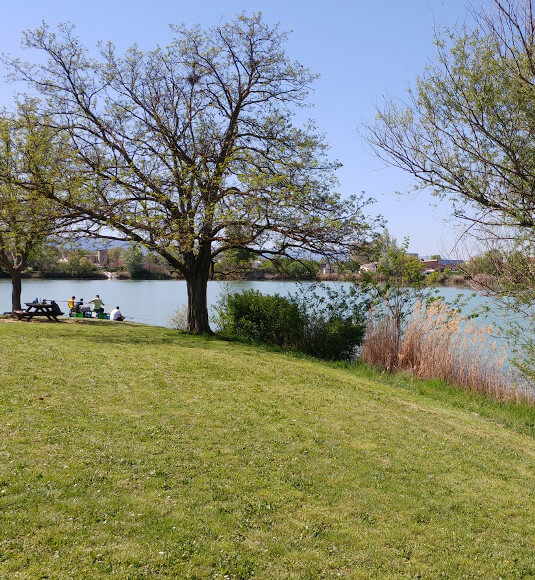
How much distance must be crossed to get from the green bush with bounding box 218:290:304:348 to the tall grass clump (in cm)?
269

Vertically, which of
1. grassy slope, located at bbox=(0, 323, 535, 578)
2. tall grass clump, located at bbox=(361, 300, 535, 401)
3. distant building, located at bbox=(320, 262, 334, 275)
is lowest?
grassy slope, located at bbox=(0, 323, 535, 578)

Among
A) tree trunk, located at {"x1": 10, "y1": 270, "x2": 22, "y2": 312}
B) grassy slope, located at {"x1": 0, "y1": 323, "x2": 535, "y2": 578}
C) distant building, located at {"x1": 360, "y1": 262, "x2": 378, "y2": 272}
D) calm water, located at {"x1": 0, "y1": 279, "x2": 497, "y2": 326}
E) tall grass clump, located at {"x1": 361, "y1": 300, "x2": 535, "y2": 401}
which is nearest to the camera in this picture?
grassy slope, located at {"x1": 0, "y1": 323, "x2": 535, "y2": 578}

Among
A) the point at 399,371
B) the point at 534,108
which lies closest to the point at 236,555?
the point at 534,108

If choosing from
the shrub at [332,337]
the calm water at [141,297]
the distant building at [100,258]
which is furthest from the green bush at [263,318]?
the distant building at [100,258]

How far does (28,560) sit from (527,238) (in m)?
7.00

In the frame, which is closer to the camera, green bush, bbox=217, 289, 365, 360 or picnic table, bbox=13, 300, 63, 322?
green bush, bbox=217, 289, 365, 360

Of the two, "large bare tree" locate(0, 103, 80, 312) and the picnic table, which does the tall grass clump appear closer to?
"large bare tree" locate(0, 103, 80, 312)

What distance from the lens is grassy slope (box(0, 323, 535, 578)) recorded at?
3801 millimetres

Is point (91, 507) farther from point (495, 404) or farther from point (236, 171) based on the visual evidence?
point (236, 171)

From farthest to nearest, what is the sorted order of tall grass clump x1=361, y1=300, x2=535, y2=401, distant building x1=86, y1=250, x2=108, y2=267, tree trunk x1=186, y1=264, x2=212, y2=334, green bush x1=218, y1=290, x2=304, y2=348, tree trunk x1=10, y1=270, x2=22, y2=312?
distant building x1=86, y1=250, x2=108, y2=267
tree trunk x1=10, y1=270, x2=22, y2=312
tree trunk x1=186, y1=264, x2=212, y2=334
green bush x1=218, y1=290, x2=304, y2=348
tall grass clump x1=361, y1=300, x2=535, y2=401

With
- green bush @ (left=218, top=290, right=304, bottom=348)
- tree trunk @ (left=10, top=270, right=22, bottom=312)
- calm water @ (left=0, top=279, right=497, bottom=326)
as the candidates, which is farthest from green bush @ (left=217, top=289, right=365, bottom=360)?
tree trunk @ (left=10, top=270, right=22, bottom=312)

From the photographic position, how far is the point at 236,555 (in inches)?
150

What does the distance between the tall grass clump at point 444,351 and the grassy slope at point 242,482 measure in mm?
2154

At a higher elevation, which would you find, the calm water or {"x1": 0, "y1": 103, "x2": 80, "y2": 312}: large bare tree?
{"x1": 0, "y1": 103, "x2": 80, "y2": 312}: large bare tree
